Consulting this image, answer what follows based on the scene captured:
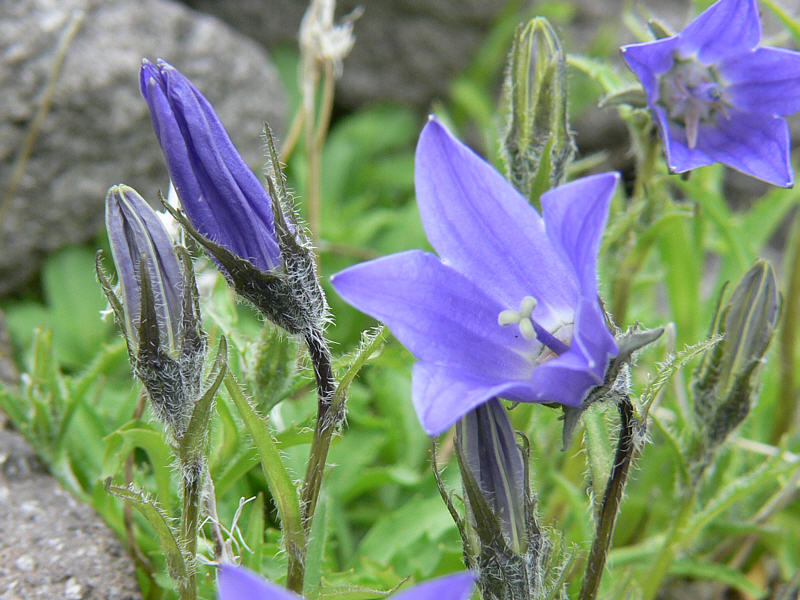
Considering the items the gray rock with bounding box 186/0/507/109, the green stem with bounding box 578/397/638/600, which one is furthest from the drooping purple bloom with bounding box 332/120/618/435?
the gray rock with bounding box 186/0/507/109

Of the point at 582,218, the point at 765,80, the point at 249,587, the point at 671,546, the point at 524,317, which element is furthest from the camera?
the point at 671,546

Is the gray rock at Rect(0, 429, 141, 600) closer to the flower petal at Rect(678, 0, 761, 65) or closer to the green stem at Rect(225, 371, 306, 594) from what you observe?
the green stem at Rect(225, 371, 306, 594)

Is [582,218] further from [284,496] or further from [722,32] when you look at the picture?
Result: [722,32]

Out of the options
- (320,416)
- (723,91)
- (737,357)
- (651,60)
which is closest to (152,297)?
(320,416)

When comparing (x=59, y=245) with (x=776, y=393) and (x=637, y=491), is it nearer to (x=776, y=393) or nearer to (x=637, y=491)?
(x=637, y=491)

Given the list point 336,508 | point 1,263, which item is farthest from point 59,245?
point 336,508

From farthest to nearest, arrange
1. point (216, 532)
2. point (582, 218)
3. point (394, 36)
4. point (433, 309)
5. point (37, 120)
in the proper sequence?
point (394, 36) < point (37, 120) < point (216, 532) < point (433, 309) < point (582, 218)
